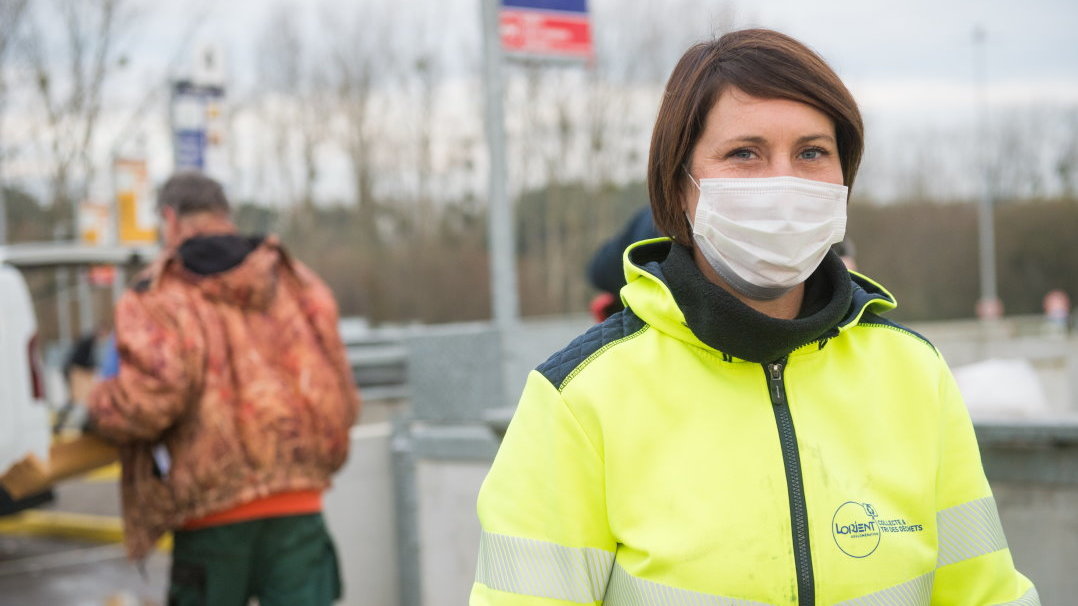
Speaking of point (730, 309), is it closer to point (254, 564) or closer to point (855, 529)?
point (855, 529)

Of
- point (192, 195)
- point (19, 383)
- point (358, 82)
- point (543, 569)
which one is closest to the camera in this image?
point (543, 569)

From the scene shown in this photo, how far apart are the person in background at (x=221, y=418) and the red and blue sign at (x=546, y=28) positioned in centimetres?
231

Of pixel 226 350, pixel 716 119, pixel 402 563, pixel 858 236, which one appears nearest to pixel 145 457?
pixel 226 350

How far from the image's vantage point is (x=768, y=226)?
5.51ft

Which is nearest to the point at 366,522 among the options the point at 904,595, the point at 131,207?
the point at 904,595

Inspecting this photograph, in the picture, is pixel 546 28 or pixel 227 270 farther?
pixel 546 28

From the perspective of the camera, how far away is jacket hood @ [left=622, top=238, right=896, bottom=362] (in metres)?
1.61

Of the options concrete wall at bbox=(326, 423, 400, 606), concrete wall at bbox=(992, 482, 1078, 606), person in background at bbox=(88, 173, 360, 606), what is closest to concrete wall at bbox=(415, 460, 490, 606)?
concrete wall at bbox=(326, 423, 400, 606)

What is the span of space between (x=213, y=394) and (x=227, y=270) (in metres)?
0.45

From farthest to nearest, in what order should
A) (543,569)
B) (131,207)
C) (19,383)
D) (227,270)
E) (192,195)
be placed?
(131,207) → (19,383) → (192,195) → (227,270) → (543,569)

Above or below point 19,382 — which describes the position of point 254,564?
below

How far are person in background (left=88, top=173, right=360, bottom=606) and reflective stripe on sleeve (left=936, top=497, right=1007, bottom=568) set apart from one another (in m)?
2.49

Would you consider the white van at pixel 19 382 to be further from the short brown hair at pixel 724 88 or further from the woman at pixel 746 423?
the short brown hair at pixel 724 88

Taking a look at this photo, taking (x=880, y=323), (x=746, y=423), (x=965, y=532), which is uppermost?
(x=880, y=323)
